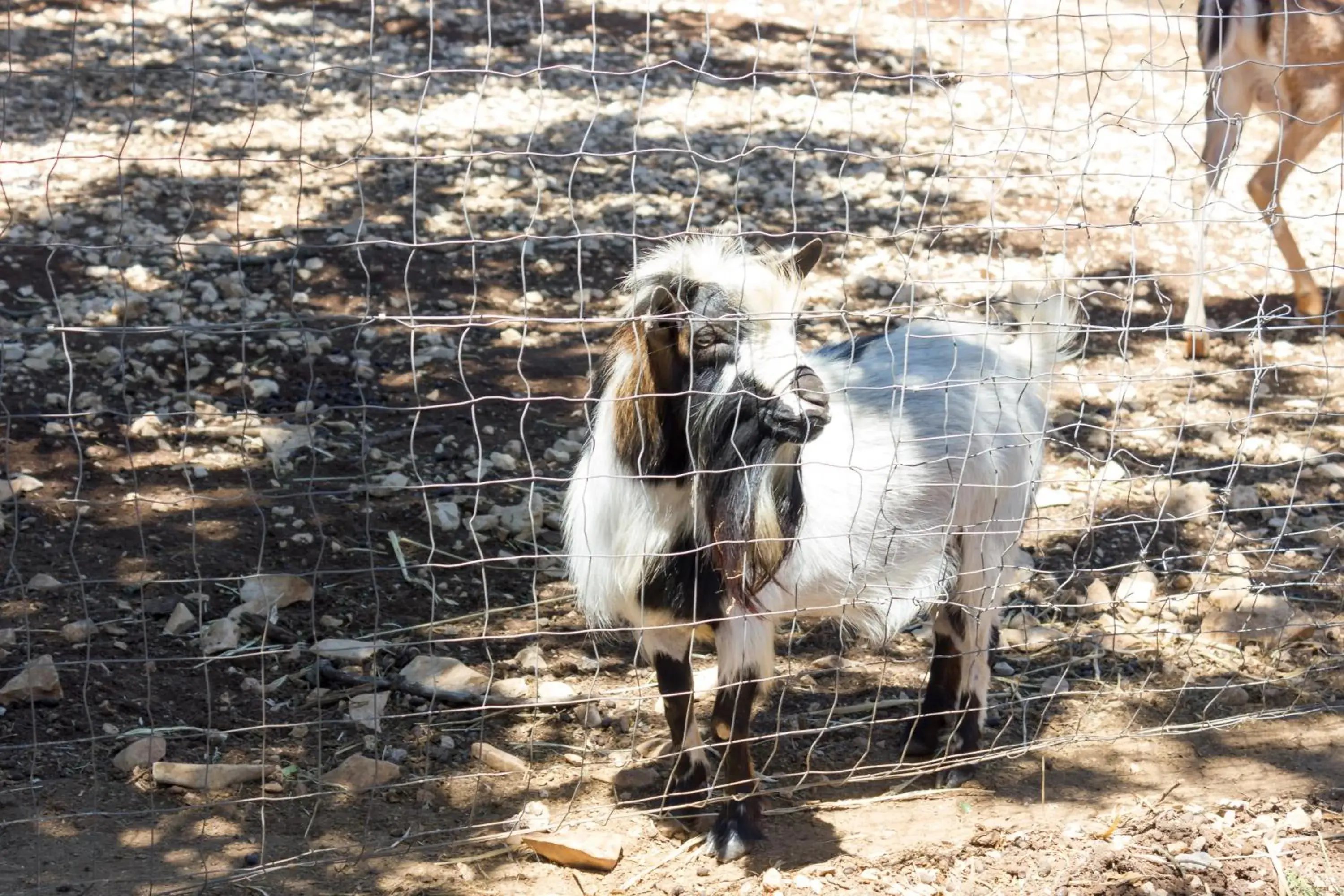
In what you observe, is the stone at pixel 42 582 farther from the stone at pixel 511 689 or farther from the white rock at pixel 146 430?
the stone at pixel 511 689

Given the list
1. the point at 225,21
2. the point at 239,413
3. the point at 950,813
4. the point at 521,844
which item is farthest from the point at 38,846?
the point at 225,21

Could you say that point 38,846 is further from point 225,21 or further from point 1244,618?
point 225,21

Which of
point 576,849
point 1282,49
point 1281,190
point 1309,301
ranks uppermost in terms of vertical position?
point 1282,49

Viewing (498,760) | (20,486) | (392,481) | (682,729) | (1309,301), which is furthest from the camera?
(1309,301)

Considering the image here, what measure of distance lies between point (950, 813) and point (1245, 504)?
244 cm

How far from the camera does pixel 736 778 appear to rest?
3.77 metres

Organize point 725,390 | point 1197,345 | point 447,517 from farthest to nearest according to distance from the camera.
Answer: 1. point 1197,345
2. point 447,517
3. point 725,390

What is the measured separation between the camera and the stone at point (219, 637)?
4.27 m

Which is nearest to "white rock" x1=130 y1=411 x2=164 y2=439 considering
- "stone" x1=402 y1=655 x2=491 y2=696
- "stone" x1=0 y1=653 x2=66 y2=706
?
"stone" x1=0 y1=653 x2=66 y2=706

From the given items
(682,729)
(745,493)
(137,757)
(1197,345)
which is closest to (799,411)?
(745,493)

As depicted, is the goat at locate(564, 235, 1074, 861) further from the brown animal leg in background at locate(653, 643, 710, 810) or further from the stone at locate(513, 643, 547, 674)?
the stone at locate(513, 643, 547, 674)

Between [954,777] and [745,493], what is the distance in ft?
4.34

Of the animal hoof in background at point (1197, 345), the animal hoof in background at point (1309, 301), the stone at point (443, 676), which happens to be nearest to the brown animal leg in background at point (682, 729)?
the stone at point (443, 676)

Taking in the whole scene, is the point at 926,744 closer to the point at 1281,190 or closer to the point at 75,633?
the point at 75,633
